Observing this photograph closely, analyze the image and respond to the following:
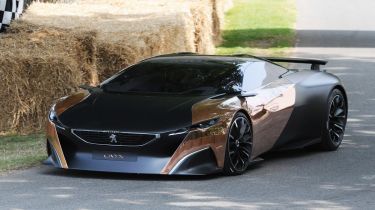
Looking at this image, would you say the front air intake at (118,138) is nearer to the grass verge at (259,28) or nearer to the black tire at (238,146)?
the black tire at (238,146)

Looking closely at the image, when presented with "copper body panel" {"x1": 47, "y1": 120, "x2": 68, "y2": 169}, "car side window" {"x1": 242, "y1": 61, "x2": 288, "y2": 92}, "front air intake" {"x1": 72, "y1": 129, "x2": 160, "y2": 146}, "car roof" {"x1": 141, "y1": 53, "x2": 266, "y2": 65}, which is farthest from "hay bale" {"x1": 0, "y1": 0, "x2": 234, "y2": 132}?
"front air intake" {"x1": 72, "y1": 129, "x2": 160, "y2": 146}

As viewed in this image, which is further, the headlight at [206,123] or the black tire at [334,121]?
the black tire at [334,121]

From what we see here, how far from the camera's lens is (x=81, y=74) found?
14078mm

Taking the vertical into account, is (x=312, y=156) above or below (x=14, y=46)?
below

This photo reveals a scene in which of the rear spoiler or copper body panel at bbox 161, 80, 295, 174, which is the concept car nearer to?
copper body panel at bbox 161, 80, 295, 174

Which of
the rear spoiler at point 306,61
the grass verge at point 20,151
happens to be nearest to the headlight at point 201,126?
the grass verge at point 20,151

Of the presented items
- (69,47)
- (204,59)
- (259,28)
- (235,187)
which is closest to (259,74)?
(204,59)

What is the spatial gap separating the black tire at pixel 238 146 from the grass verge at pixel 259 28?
538 inches

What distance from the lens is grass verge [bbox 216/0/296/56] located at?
25.3 meters

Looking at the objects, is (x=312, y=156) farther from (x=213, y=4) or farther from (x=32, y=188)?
(x=213, y=4)

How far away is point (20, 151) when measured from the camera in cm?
1178

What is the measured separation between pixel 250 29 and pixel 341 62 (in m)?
7.56

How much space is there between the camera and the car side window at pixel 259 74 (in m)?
10.9

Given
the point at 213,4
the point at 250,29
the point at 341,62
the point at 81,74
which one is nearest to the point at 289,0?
the point at 250,29
